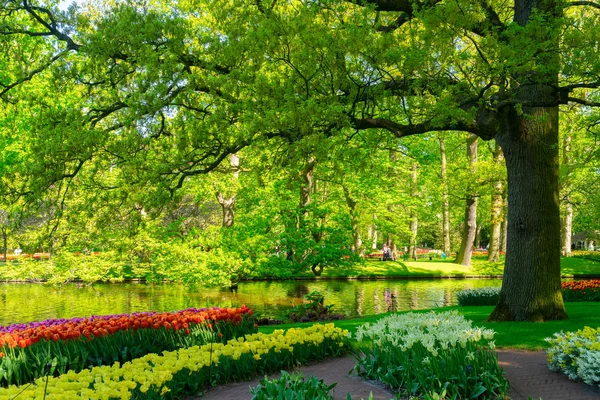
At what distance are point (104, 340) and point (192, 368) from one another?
220 cm

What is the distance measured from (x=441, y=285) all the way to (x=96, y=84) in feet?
65.9

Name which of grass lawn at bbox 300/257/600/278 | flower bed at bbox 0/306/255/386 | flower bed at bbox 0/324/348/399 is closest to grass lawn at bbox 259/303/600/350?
flower bed at bbox 0/324/348/399

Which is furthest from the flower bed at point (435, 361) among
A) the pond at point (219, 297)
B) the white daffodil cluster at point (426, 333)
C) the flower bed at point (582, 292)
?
the flower bed at point (582, 292)

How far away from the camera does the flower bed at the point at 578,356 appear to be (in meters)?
5.80

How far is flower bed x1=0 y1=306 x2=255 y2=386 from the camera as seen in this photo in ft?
21.9

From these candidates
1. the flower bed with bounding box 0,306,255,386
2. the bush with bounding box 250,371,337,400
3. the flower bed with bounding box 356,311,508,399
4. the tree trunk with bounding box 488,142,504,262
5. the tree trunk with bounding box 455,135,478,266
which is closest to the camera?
the bush with bounding box 250,371,337,400

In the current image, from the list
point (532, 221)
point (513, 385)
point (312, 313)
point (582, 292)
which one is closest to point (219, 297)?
point (312, 313)

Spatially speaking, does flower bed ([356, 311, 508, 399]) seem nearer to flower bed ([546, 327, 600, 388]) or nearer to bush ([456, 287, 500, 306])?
flower bed ([546, 327, 600, 388])

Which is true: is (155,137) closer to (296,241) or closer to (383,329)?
(383,329)

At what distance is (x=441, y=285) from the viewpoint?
85.7 ft

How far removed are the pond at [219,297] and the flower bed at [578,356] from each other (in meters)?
9.40

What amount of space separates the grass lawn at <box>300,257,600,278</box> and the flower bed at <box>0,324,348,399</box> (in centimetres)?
1944

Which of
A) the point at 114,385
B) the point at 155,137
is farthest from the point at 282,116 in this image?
the point at 114,385

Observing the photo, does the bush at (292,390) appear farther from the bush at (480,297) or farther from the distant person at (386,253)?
the distant person at (386,253)
